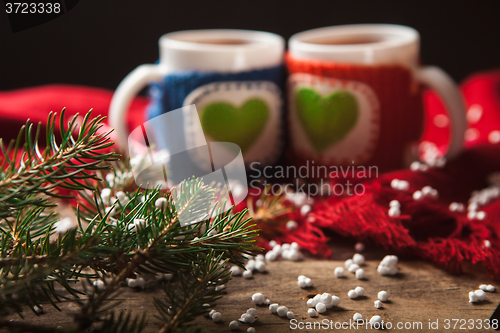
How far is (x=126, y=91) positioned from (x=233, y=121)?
13 centimetres

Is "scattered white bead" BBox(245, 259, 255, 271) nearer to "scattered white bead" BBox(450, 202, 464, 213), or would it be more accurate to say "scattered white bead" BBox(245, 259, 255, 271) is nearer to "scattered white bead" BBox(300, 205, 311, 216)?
"scattered white bead" BBox(300, 205, 311, 216)

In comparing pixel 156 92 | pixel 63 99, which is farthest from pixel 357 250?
pixel 63 99

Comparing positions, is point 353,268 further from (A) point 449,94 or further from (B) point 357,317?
(A) point 449,94

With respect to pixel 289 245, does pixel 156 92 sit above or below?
above

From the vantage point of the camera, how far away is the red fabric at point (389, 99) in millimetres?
477

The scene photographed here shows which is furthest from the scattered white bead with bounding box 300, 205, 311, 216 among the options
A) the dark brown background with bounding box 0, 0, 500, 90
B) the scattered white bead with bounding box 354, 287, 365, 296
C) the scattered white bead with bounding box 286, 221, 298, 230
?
the dark brown background with bounding box 0, 0, 500, 90

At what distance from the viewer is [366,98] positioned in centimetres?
48

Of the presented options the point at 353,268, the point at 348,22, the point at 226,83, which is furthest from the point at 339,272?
the point at 348,22

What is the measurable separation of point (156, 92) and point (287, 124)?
0.16 m

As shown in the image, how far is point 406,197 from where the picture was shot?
40 cm

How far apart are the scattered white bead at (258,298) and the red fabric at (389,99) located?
0.80 ft

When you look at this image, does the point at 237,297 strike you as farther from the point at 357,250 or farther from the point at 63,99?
the point at 63,99

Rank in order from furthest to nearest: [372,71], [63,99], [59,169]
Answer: [63,99]
[372,71]
[59,169]

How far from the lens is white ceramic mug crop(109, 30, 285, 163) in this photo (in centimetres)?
47
